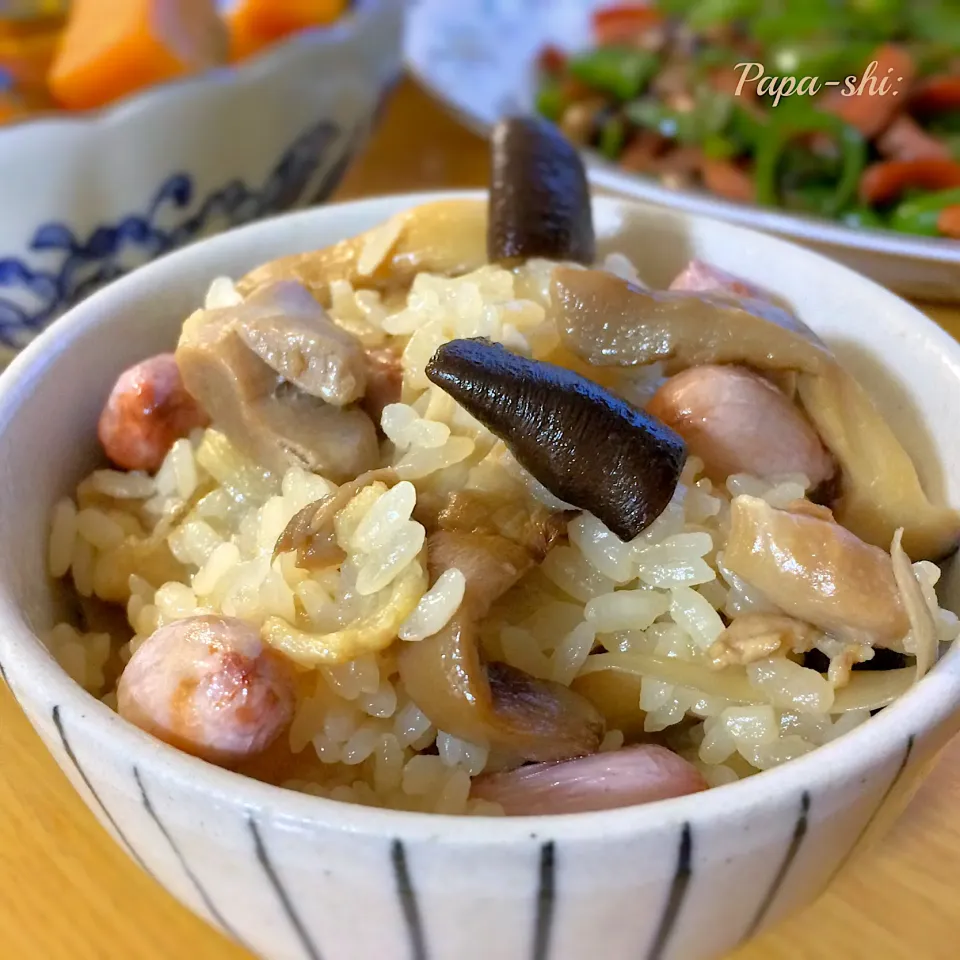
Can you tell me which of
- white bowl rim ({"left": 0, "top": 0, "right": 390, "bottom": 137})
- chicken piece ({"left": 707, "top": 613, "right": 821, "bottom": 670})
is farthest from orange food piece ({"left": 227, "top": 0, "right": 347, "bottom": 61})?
chicken piece ({"left": 707, "top": 613, "right": 821, "bottom": 670})

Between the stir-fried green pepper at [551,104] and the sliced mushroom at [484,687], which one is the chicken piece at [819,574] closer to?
the sliced mushroom at [484,687]

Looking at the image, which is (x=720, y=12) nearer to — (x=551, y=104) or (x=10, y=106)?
(x=551, y=104)

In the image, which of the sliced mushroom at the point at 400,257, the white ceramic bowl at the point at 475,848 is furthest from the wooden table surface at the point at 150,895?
the sliced mushroom at the point at 400,257

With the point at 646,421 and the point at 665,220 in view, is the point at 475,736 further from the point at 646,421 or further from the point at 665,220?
the point at 665,220

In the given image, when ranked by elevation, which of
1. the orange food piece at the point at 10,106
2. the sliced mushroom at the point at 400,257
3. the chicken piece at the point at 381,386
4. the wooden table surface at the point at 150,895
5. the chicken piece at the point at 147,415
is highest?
the sliced mushroom at the point at 400,257

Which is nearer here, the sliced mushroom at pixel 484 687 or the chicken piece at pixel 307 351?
the sliced mushroom at pixel 484 687

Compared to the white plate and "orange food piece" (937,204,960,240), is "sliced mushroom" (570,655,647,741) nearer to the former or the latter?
the white plate

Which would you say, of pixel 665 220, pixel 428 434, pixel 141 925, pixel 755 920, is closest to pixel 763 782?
pixel 755 920

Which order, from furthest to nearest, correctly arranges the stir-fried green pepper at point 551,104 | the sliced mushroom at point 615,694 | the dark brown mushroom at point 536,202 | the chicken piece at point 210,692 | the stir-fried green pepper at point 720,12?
the stir-fried green pepper at point 720,12, the stir-fried green pepper at point 551,104, the dark brown mushroom at point 536,202, the sliced mushroom at point 615,694, the chicken piece at point 210,692
